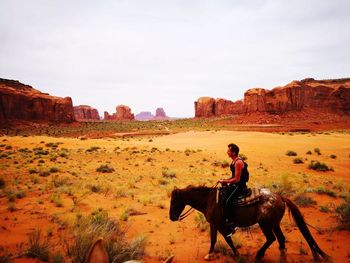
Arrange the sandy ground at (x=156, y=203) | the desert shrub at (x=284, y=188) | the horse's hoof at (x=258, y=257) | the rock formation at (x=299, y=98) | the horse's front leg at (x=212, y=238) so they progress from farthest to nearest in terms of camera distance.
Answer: the rock formation at (x=299, y=98)
the desert shrub at (x=284, y=188)
the sandy ground at (x=156, y=203)
the horse's front leg at (x=212, y=238)
the horse's hoof at (x=258, y=257)

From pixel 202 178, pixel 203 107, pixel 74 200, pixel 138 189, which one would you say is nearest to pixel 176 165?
pixel 202 178

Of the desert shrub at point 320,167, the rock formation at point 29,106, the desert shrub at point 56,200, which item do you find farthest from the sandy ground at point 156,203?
the rock formation at point 29,106

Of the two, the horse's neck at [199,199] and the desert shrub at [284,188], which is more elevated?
the horse's neck at [199,199]

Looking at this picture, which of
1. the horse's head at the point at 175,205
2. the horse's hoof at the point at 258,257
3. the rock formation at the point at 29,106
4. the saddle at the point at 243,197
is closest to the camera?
the saddle at the point at 243,197

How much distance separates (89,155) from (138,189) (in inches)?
506

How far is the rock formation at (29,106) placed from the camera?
78500mm

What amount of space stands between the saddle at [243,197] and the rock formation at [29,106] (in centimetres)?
8606

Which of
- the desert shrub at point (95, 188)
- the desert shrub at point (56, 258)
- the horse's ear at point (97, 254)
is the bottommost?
the desert shrub at point (95, 188)

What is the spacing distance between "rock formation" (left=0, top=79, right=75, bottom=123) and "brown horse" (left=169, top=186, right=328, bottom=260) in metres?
85.4

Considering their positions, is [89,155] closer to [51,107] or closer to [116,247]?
[116,247]

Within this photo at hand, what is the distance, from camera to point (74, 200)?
33.8 ft

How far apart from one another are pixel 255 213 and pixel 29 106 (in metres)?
93.2

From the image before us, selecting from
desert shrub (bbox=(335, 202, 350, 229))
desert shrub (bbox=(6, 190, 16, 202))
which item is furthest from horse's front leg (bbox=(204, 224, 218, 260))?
desert shrub (bbox=(6, 190, 16, 202))

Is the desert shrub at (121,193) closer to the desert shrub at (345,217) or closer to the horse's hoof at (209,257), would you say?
the horse's hoof at (209,257)
